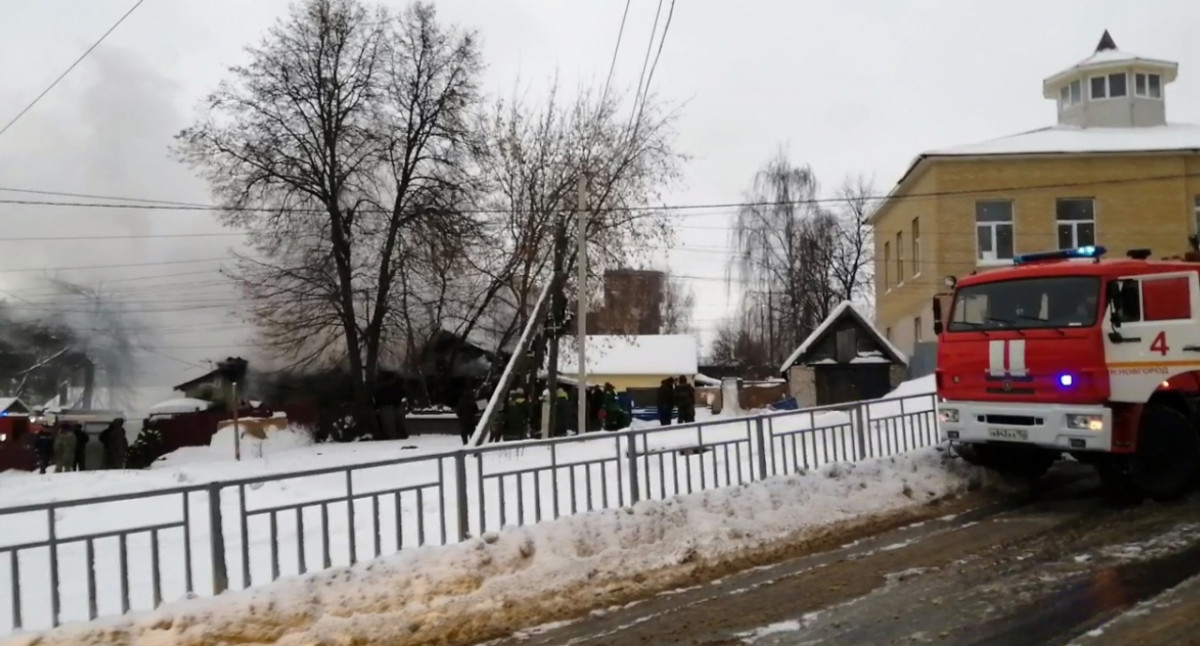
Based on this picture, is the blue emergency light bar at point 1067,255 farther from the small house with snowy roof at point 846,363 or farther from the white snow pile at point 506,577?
the small house with snowy roof at point 846,363

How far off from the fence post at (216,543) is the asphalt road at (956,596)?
210 centimetres

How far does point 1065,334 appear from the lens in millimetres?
9539

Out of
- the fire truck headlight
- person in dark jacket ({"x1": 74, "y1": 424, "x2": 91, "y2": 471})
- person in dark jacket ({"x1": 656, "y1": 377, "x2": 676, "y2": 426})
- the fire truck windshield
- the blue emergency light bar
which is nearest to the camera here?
the fire truck headlight

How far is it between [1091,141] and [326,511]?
92.8ft

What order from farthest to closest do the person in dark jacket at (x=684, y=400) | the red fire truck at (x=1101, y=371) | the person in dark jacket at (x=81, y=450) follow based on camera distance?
the person in dark jacket at (x=81, y=450) → the person in dark jacket at (x=684, y=400) → the red fire truck at (x=1101, y=371)

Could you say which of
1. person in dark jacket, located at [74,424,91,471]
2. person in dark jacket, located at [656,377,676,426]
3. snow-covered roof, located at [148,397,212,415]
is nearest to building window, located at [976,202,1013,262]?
person in dark jacket, located at [656,377,676,426]

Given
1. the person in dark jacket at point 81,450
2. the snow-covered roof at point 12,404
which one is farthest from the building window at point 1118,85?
the snow-covered roof at point 12,404

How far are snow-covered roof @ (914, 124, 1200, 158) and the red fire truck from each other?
1909 centimetres

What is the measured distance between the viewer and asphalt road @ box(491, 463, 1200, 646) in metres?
5.61

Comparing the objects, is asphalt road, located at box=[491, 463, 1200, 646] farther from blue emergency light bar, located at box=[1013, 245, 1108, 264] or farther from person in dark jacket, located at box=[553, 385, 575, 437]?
person in dark jacket, located at box=[553, 385, 575, 437]

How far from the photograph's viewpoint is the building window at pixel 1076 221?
2814 cm

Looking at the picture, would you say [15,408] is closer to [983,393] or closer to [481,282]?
[481,282]

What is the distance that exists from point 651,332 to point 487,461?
62780 millimetres

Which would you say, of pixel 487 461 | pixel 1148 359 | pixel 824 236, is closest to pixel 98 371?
pixel 824 236
